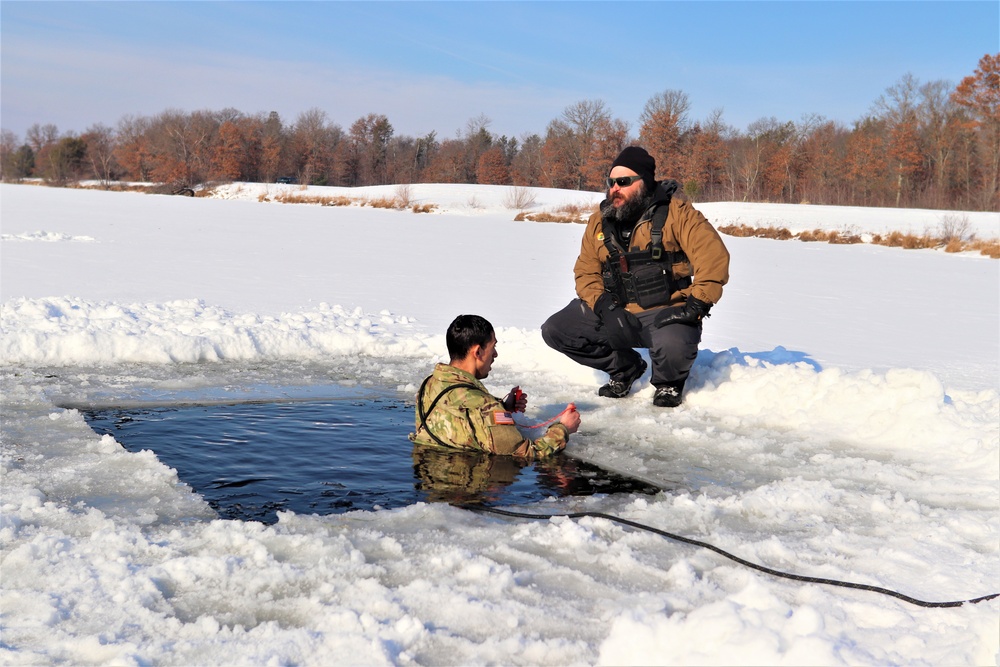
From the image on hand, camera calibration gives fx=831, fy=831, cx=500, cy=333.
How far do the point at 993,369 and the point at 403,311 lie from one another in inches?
233

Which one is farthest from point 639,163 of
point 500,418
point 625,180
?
point 500,418

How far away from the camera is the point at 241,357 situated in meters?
6.88

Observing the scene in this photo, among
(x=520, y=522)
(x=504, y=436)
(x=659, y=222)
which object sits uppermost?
(x=659, y=222)

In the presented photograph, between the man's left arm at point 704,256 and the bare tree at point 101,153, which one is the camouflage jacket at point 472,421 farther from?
the bare tree at point 101,153

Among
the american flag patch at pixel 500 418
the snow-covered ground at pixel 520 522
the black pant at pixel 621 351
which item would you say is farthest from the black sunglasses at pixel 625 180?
the american flag patch at pixel 500 418

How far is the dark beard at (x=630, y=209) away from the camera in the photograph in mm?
5625

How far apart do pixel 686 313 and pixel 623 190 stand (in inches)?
36.7

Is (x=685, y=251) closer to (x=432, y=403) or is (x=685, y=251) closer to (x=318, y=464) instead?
(x=432, y=403)

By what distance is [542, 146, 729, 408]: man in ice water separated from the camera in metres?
5.50

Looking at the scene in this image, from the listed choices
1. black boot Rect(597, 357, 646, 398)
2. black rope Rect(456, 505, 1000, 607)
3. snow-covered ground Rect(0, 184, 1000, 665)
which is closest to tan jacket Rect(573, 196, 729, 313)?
black boot Rect(597, 357, 646, 398)

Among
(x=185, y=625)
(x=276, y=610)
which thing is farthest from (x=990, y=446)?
(x=185, y=625)

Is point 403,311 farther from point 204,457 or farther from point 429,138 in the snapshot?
point 429,138

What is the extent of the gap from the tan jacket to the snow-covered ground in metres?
0.78

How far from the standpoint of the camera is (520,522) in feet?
11.9
